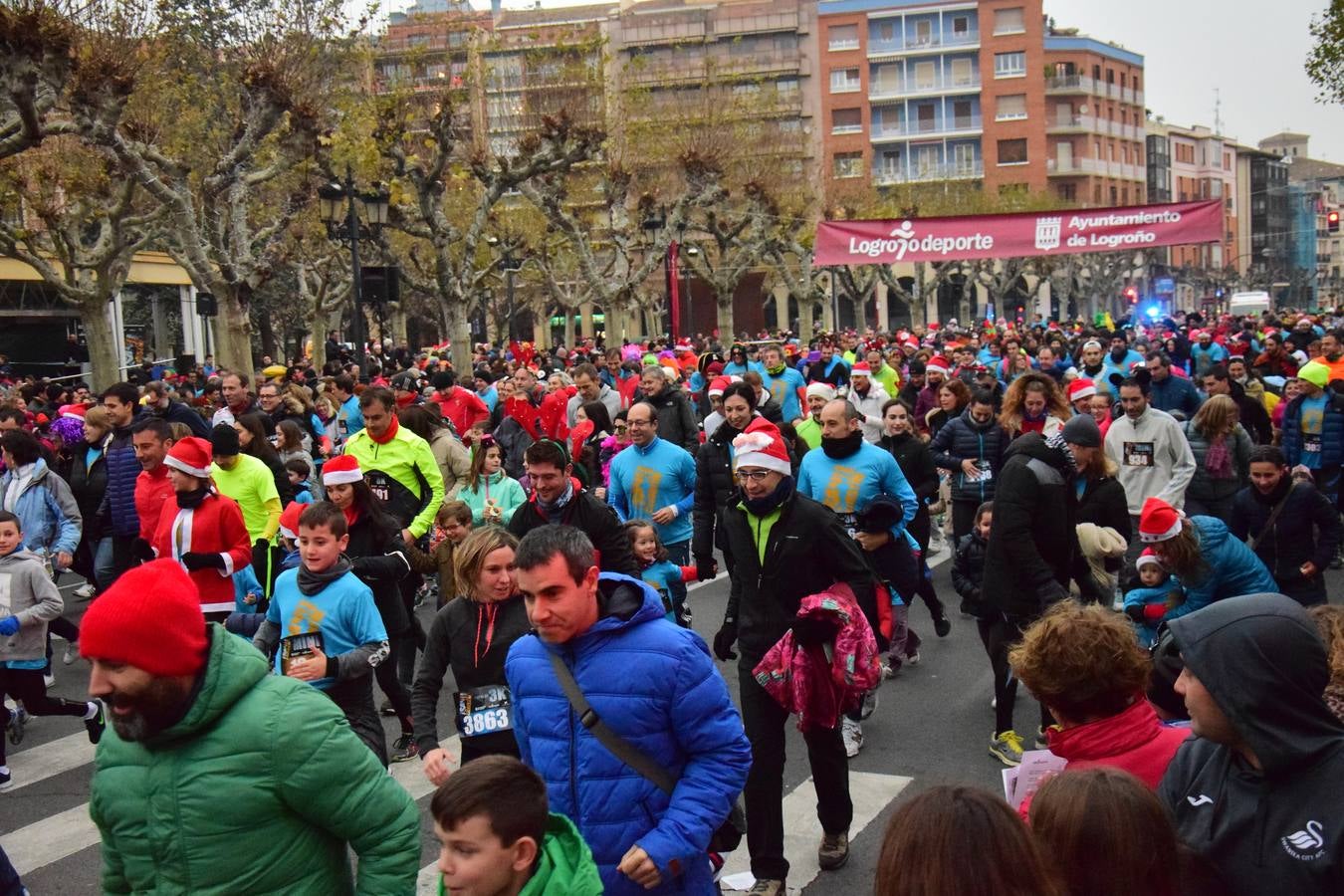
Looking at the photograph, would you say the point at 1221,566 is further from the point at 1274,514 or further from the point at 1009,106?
the point at 1009,106

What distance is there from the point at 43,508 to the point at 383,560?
4.02 meters

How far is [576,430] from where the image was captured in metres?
11.0

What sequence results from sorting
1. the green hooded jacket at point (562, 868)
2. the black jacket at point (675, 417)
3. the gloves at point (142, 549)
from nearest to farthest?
1. the green hooded jacket at point (562, 868)
2. the gloves at point (142, 549)
3. the black jacket at point (675, 417)

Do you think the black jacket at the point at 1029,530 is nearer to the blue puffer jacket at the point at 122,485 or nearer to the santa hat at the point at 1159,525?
the santa hat at the point at 1159,525

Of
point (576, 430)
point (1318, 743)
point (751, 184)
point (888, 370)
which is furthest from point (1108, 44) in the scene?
point (1318, 743)

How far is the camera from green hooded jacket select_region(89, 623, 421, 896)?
9.36 feet

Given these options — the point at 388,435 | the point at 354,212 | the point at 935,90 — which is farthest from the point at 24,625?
the point at 935,90

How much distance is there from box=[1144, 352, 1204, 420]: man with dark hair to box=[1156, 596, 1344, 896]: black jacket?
33.8ft

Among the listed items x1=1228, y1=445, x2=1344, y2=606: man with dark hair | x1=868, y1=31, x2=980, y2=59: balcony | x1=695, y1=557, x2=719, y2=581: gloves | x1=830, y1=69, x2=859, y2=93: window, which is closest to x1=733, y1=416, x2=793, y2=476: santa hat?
x1=695, y1=557, x2=719, y2=581: gloves

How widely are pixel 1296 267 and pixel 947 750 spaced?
145 meters

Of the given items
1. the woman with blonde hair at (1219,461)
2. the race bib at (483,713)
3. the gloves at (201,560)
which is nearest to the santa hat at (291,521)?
the gloves at (201,560)

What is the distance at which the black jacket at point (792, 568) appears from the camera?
5410 millimetres

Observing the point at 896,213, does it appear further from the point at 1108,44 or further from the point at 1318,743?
the point at 1318,743

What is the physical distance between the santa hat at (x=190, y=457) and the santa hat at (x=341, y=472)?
32.0 inches
